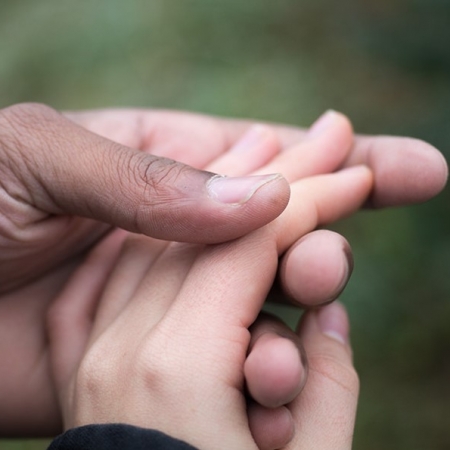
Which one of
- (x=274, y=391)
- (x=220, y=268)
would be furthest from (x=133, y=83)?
(x=274, y=391)

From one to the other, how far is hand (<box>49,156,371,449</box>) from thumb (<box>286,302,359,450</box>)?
0.03 m

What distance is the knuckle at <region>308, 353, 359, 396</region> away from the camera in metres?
1.02

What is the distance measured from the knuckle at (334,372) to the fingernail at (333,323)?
9 centimetres

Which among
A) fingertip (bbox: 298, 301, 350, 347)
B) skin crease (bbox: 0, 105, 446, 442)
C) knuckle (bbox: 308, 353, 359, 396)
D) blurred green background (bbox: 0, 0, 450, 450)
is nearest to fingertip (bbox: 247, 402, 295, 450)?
knuckle (bbox: 308, 353, 359, 396)

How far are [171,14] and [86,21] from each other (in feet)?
1.32

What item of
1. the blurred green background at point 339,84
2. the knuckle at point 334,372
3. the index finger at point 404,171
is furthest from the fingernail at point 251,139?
the blurred green background at point 339,84

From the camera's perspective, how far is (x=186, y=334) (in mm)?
912

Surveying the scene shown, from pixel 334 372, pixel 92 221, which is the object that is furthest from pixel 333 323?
pixel 92 221

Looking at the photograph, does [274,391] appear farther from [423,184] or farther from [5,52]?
[5,52]

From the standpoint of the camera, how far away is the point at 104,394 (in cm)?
93

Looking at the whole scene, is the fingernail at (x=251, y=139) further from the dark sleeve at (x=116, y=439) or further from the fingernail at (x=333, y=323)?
the dark sleeve at (x=116, y=439)

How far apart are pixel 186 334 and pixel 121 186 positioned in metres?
0.25

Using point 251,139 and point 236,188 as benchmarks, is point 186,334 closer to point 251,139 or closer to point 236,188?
point 236,188

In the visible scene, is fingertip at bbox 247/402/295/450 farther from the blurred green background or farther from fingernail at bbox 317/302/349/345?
the blurred green background
